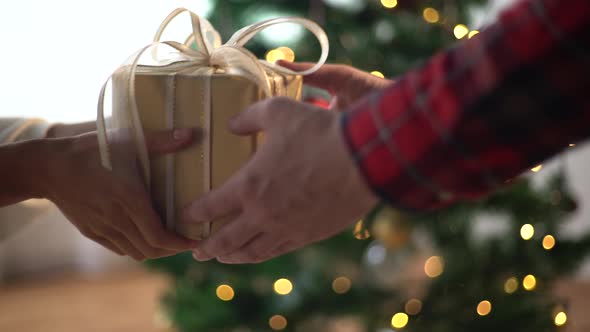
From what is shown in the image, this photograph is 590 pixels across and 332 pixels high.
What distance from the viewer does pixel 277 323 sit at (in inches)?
60.6

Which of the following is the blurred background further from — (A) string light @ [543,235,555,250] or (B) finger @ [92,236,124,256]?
(B) finger @ [92,236,124,256]

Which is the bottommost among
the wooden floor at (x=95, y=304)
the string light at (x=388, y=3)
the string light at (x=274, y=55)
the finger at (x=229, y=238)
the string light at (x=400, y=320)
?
the wooden floor at (x=95, y=304)

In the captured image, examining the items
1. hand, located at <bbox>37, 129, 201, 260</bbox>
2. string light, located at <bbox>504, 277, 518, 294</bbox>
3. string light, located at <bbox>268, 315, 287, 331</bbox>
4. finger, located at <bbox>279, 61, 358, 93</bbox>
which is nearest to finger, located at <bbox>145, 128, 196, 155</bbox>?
hand, located at <bbox>37, 129, 201, 260</bbox>

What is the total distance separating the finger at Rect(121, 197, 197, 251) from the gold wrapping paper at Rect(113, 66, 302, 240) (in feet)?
0.04

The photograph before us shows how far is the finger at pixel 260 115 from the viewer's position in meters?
0.67

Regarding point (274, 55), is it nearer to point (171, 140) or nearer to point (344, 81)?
point (344, 81)

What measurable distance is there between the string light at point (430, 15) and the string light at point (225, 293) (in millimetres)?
759

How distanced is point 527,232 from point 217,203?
1044mm

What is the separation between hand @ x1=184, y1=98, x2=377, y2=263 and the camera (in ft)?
2.14

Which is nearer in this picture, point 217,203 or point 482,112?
point 482,112

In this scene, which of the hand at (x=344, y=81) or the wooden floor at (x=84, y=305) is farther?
the wooden floor at (x=84, y=305)

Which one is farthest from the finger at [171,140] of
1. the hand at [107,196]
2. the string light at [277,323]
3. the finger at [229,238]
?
the string light at [277,323]

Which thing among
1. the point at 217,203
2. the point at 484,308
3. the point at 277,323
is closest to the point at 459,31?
the point at 484,308

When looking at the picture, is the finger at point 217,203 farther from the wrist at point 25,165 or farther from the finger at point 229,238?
the wrist at point 25,165
